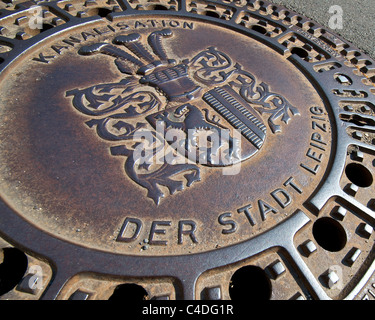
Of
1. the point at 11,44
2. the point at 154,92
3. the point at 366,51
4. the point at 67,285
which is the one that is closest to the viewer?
the point at 67,285

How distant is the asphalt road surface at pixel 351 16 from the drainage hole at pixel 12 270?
7.32ft

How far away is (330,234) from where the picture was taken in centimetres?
129

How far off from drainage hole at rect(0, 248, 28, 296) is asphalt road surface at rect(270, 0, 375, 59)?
2.23 meters

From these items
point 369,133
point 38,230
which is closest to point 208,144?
point 38,230

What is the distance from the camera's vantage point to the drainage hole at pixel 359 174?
1387 millimetres

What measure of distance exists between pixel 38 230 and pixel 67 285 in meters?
0.20

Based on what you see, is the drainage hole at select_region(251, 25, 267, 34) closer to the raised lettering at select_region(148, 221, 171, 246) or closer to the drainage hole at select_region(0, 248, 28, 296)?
the raised lettering at select_region(148, 221, 171, 246)

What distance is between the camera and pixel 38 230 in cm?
105

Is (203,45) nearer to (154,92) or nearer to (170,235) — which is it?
(154,92)

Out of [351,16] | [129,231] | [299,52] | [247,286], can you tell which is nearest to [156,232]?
[129,231]

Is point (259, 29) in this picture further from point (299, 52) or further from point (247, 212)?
point (247, 212)

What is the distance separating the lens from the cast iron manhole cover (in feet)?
3.39

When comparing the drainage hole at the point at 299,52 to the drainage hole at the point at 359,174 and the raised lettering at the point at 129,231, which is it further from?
the raised lettering at the point at 129,231

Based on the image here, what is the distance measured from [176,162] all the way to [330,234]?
0.65 metres
